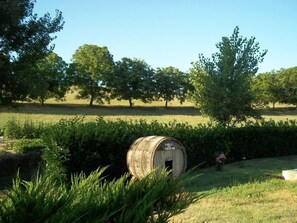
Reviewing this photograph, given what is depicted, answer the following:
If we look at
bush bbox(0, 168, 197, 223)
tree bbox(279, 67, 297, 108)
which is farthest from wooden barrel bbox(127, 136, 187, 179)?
tree bbox(279, 67, 297, 108)

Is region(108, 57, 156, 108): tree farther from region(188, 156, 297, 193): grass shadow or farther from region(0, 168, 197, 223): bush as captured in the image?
region(0, 168, 197, 223): bush

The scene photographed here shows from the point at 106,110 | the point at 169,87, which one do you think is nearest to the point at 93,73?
the point at 106,110

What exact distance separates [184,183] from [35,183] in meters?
1.06

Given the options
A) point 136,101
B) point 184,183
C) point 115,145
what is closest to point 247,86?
point 115,145

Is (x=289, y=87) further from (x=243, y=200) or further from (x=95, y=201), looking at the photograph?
(x=95, y=201)

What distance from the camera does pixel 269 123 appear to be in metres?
19.6

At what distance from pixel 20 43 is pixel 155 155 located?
8336 millimetres

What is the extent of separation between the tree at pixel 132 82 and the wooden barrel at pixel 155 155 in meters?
62.6

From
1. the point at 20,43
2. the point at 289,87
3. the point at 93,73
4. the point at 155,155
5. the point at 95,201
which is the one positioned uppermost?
the point at 93,73

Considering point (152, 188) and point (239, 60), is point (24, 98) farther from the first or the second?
point (152, 188)

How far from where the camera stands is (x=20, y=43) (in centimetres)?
1523

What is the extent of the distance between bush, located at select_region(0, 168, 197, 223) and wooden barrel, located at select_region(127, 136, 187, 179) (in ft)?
24.6

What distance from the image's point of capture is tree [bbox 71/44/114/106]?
72938mm

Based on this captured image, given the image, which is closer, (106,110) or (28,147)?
(28,147)
